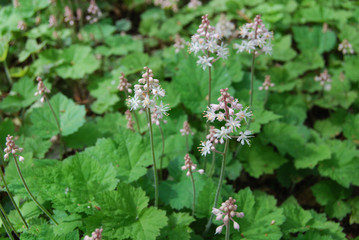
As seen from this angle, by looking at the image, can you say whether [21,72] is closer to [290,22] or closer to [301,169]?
[301,169]

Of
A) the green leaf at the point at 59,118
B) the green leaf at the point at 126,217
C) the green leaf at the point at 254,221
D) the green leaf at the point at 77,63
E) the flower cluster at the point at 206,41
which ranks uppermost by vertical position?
the flower cluster at the point at 206,41

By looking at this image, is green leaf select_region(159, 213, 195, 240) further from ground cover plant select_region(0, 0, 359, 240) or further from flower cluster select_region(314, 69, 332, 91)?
flower cluster select_region(314, 69, 332, 91)

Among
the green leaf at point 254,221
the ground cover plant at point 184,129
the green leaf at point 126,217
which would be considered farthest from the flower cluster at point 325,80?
the green leaf at point 126,217

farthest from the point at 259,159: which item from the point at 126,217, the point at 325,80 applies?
the point at 126,217

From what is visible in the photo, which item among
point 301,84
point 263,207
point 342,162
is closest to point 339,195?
point 342,162

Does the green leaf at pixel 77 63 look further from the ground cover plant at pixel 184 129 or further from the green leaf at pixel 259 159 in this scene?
the green leaf at pixel 259 159

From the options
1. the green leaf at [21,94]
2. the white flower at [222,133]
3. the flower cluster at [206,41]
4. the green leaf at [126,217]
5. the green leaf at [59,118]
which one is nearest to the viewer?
the white flower at [222,133]
